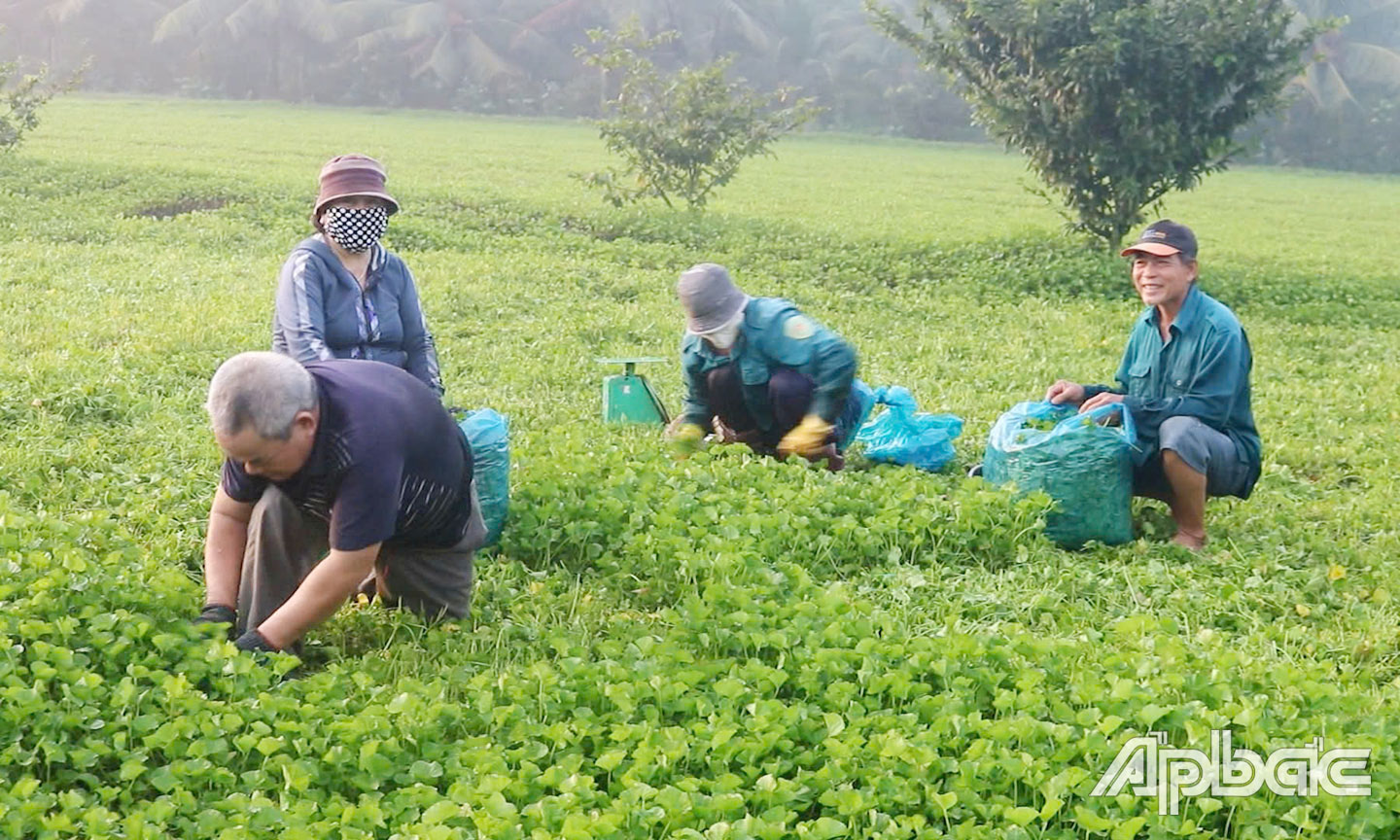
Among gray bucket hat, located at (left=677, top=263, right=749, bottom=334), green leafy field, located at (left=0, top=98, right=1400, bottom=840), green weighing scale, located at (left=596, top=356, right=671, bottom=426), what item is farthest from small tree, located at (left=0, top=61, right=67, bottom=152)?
gray bucket hat, located at (left=677, top=263, right=749, bottom=334)

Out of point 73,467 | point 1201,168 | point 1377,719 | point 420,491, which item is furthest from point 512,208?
point 1377,719

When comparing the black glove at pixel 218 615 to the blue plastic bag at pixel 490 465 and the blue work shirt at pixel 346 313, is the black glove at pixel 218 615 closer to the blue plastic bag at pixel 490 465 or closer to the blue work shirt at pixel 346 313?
the blue plastic bag at pixel 490 465

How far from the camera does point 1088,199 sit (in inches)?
608

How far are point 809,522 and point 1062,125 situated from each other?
10.5 m

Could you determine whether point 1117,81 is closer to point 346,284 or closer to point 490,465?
point 346,284

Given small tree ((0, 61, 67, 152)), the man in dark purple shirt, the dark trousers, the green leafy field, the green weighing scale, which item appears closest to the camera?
the green leafy field

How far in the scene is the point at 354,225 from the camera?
5.78 meters

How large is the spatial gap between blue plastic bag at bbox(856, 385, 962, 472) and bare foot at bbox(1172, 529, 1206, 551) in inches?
49.6

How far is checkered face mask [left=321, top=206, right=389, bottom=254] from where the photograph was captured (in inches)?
227

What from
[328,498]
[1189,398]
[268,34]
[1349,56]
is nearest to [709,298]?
[1189,398]

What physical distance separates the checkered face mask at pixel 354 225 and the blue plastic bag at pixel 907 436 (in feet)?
8.34

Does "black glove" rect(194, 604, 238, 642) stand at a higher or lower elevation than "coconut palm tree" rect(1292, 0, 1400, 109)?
lower

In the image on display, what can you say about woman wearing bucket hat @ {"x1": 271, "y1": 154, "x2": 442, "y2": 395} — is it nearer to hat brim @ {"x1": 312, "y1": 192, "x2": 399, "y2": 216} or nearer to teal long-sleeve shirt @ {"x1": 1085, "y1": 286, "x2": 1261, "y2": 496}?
hat brim @ {"x1": 312, "y1": 192, "x2": 399, "y2": 216}

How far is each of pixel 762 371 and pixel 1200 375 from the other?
1.89 m
